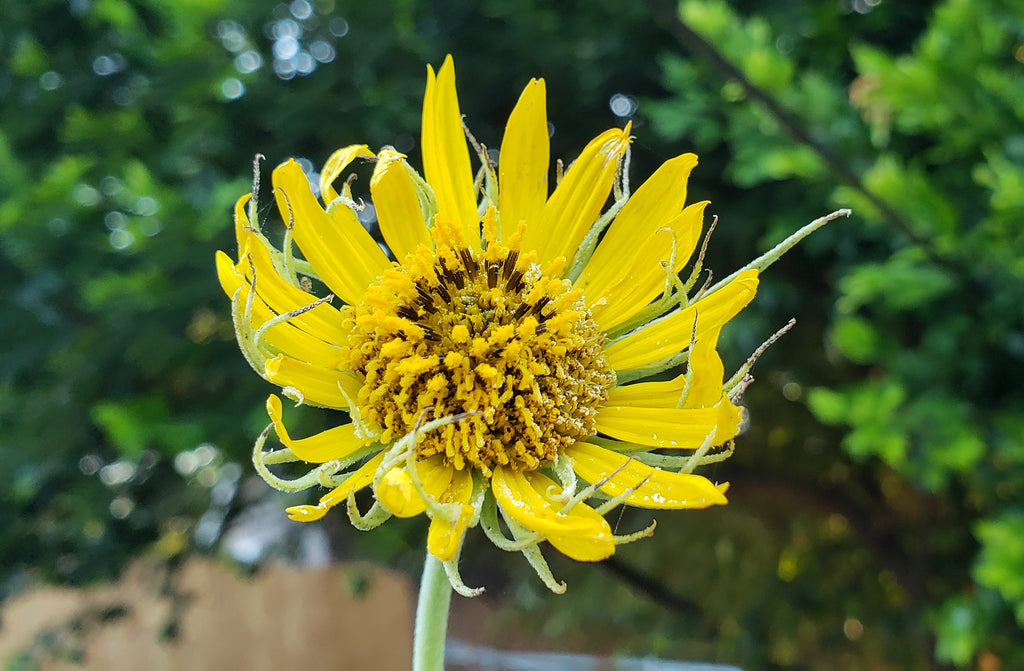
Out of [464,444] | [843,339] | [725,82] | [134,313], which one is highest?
[464,444]

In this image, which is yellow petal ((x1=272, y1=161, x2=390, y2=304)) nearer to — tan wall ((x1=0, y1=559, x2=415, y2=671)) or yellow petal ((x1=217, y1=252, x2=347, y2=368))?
yellow petal ((x1=217, y1=252, x2=347, y2=368))

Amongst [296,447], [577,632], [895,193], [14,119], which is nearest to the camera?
[296,447]

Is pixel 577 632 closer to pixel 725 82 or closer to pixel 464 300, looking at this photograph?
pixel 725 82

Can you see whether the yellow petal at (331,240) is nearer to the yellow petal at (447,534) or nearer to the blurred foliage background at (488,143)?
the yellow petal at (447,534)

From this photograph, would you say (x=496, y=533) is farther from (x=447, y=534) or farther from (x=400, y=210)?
(x=400, y=210)

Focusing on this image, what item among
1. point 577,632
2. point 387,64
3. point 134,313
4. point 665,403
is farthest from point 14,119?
point 577,632

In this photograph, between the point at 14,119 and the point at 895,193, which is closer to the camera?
the point at 895,193

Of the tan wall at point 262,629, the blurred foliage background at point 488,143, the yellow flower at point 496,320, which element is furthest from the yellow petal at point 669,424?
the tan wall at point 262,629
